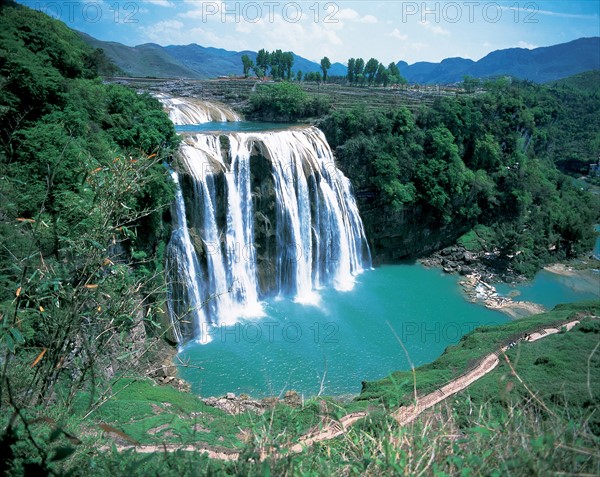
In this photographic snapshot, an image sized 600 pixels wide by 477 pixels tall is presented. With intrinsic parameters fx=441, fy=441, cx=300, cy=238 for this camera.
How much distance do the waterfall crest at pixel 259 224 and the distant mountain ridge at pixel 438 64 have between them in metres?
40.8

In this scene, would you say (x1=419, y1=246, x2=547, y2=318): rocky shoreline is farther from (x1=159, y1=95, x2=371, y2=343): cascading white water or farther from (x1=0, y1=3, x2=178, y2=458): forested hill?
(x1=0, y1=3, x2=178, y2=458): forested hill

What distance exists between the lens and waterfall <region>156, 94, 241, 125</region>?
21239 mm

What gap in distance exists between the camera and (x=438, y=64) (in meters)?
186

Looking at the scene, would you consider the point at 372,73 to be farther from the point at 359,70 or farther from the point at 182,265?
the point at 182,265

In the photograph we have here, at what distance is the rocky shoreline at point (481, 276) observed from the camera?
16641mm

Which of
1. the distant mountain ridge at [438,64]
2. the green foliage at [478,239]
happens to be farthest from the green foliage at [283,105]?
the distant mountain ridge at [438,64]

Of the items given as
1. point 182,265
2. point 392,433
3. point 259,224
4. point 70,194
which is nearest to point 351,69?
point 259,224

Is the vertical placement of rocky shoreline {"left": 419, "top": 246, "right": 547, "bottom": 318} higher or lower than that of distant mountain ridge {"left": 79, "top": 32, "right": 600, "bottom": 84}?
lower

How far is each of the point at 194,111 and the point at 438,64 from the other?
188 metres

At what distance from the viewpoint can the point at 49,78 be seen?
10492 millimetres

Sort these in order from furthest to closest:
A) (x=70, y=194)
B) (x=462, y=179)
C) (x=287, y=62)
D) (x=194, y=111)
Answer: (x=287, y=62) < (x=194, y=111) < (x=462, y=179) < (x=70, y=194)

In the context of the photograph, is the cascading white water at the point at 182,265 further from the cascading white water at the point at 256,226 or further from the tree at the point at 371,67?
the tree at the point at 371,67

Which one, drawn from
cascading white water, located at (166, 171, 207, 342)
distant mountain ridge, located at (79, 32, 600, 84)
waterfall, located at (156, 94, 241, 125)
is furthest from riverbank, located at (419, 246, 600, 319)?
distant mountain ridge, located at (79, 32, 600, 84)

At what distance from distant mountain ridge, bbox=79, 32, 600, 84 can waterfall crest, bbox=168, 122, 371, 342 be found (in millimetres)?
40799
